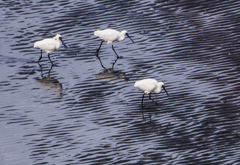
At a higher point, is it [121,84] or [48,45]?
[48,45]

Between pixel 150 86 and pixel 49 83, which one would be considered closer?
pixel 150 86

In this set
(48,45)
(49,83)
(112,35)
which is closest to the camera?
(49,83)

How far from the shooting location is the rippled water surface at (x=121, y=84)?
537 inches

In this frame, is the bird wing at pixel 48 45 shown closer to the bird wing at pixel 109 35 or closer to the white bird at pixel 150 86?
the bird wing at pixel 109 35

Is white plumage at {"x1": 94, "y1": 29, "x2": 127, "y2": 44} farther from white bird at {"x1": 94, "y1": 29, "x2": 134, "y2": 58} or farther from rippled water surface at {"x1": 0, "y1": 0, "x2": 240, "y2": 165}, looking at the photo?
rippled water surface at {"x1": 0, "y1": 0, "x2": 240, "y2": 165}

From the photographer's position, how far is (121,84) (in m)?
17.8

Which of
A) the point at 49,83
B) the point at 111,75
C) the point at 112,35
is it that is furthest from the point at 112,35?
the point at 49,83

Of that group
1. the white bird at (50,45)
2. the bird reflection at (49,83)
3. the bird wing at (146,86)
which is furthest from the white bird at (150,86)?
the white bird at (50,45)

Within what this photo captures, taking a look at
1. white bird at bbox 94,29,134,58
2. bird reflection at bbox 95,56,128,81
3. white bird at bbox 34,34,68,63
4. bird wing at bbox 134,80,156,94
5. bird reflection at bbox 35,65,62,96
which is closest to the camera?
bird wing at bbox 134,80,156,94

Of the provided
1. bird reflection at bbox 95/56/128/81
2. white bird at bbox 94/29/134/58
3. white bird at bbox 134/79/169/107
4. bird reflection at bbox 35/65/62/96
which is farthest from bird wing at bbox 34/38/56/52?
white bird at bbox 134/79/169/107

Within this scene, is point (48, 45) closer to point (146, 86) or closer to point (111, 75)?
point (111, 75)

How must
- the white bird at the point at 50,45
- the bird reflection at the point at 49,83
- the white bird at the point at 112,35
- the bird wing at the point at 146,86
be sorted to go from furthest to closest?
1. the white bird at the point at 112,35
2. the white bird at the point at 50,45
3. the bird reflection at the point at 49,83
4. the bird wing at the point at 146,86

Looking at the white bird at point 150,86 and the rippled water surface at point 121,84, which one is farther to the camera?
→ the white bird at point 150,86

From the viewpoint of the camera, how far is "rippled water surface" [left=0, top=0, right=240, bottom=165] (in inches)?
537
